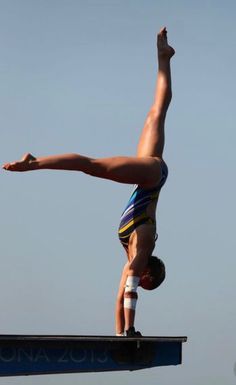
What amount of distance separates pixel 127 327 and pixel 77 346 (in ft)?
3.64

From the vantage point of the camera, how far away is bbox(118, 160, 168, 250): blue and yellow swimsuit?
9.63 metres

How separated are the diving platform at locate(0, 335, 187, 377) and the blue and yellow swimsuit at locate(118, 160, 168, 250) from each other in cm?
130

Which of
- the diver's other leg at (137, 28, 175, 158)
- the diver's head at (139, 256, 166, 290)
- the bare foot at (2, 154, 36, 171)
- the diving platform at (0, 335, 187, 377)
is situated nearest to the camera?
the diving platform at (0, 335, 187, 377)

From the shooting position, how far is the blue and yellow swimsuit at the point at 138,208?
31.6ft

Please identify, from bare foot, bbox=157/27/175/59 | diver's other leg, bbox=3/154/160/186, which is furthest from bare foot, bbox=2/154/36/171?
bare foot, bbox=157/27/175/59

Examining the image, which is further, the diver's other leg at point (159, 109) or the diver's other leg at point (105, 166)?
the diver's other leg at point (159, 109)

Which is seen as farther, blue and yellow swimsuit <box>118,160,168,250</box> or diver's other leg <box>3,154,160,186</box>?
blue and yellow swimsuit <box>118,160,168,250</box>

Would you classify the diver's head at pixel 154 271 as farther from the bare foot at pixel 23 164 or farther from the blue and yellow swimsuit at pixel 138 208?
the bare foot at pixel 23 164

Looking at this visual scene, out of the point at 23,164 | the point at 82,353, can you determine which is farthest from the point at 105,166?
the point at 82,353

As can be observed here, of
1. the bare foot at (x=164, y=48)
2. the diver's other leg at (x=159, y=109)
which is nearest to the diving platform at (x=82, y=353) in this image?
the diver's other leg at (x=159, y=109)

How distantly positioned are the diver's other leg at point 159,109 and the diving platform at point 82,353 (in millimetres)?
2126

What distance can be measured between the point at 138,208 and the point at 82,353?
199cm

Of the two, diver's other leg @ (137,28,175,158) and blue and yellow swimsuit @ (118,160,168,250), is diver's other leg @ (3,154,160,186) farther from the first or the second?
diver's other leg @ (137,28,175,158)

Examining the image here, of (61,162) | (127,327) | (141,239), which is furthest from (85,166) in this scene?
(127,327)
